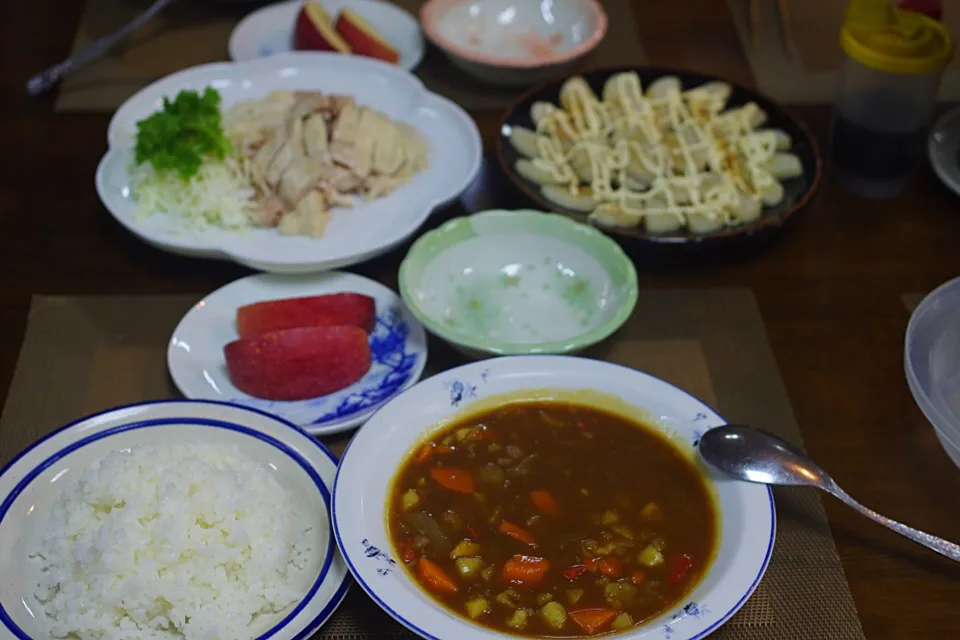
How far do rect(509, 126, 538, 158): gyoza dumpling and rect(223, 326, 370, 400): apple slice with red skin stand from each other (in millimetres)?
847

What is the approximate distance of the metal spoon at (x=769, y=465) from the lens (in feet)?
5.55

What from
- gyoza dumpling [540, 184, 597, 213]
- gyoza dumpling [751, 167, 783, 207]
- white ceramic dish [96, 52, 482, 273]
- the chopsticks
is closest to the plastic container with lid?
gyoza dumpling [751, 167, 783, 207]

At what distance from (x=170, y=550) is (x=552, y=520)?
2.06 feet

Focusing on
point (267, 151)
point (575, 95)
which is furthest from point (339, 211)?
point (575, 95)

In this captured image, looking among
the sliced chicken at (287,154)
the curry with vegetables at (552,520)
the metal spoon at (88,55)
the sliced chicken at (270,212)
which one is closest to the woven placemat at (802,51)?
the sliced chicken at (287,154)

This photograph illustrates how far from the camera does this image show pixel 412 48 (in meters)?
3.21

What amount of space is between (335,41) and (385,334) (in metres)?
1.34

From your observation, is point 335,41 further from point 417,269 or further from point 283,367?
point 283,367

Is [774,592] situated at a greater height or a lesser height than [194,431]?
→ lesser

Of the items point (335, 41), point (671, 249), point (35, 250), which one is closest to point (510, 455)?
point (671, 249)

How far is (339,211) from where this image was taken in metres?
2.46

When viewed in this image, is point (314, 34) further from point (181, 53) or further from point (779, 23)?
point (779, 23)

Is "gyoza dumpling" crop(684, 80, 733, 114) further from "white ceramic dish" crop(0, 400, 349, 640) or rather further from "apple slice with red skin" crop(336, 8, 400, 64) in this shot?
"white ceramic dish" crop(0, 400, 349, 640)

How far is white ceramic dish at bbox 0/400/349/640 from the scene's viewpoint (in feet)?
5.10
